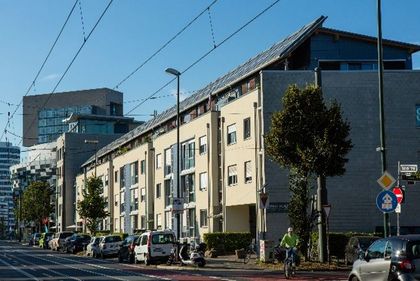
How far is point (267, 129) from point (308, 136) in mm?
13052

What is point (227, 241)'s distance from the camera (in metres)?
42.1

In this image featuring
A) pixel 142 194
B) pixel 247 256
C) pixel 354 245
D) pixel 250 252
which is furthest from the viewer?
pixel 142 194

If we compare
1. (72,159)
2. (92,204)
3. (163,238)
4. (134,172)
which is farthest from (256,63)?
(72,159)

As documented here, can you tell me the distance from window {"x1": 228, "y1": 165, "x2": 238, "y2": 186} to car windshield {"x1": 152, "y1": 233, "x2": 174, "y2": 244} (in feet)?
36.5

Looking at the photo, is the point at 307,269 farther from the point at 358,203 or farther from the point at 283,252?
the point at 358,203

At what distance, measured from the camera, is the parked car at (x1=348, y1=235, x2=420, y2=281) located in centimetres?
1351

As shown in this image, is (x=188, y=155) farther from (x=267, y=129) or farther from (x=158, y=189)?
(x=267, y=129)

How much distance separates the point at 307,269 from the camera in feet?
86.9

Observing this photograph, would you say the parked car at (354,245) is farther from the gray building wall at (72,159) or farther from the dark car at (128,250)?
the gray building wall at (72,159)

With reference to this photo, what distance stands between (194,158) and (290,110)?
971 inches

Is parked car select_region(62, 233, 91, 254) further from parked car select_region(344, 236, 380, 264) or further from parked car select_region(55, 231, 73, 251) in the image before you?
parked car select_region(344, 236, 380, 264)

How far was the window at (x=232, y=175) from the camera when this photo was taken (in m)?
45.2

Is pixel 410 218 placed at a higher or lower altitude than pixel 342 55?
lower

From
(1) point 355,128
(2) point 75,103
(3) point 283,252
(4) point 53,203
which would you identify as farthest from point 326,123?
(2) point 75,103
